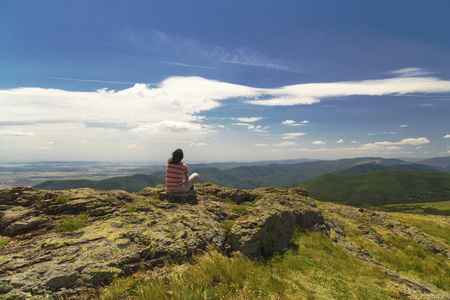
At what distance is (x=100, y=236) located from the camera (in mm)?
8367

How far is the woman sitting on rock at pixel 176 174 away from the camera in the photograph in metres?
14.4

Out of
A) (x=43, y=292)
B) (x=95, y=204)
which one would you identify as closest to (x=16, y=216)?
(x=95, y=204)

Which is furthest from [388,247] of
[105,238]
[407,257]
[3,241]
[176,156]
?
[3,241]

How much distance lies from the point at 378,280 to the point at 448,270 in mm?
14907

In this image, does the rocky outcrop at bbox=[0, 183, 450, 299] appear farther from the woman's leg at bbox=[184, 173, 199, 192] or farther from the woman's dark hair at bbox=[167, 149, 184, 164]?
A: the woman's dark hair at bbox=[167, 149, 184, 164]

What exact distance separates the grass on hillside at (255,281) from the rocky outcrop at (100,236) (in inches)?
30.4

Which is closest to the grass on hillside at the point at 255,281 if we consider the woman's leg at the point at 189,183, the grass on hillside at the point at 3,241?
the grass on hillside at the point at 3,241

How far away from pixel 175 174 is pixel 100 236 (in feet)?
22.1

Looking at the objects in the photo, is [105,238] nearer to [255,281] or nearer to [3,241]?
[3,241]

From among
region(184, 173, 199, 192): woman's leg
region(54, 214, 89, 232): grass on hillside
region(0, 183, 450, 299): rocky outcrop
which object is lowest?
region(0, 183, 450, 299): rocky outcrop

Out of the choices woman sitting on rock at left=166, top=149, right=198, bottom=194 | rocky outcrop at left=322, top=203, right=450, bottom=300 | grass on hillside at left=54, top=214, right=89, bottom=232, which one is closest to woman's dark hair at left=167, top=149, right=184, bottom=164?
woman sitting on rock at left=166, top=149, right=198, bottom=194

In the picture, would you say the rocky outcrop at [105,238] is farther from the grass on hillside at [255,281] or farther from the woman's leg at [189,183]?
the woman's leg at [189,183]

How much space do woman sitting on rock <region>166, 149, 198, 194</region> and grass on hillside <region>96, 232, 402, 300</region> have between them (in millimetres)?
7029

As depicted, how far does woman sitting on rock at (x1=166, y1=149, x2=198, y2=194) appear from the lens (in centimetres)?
1438
